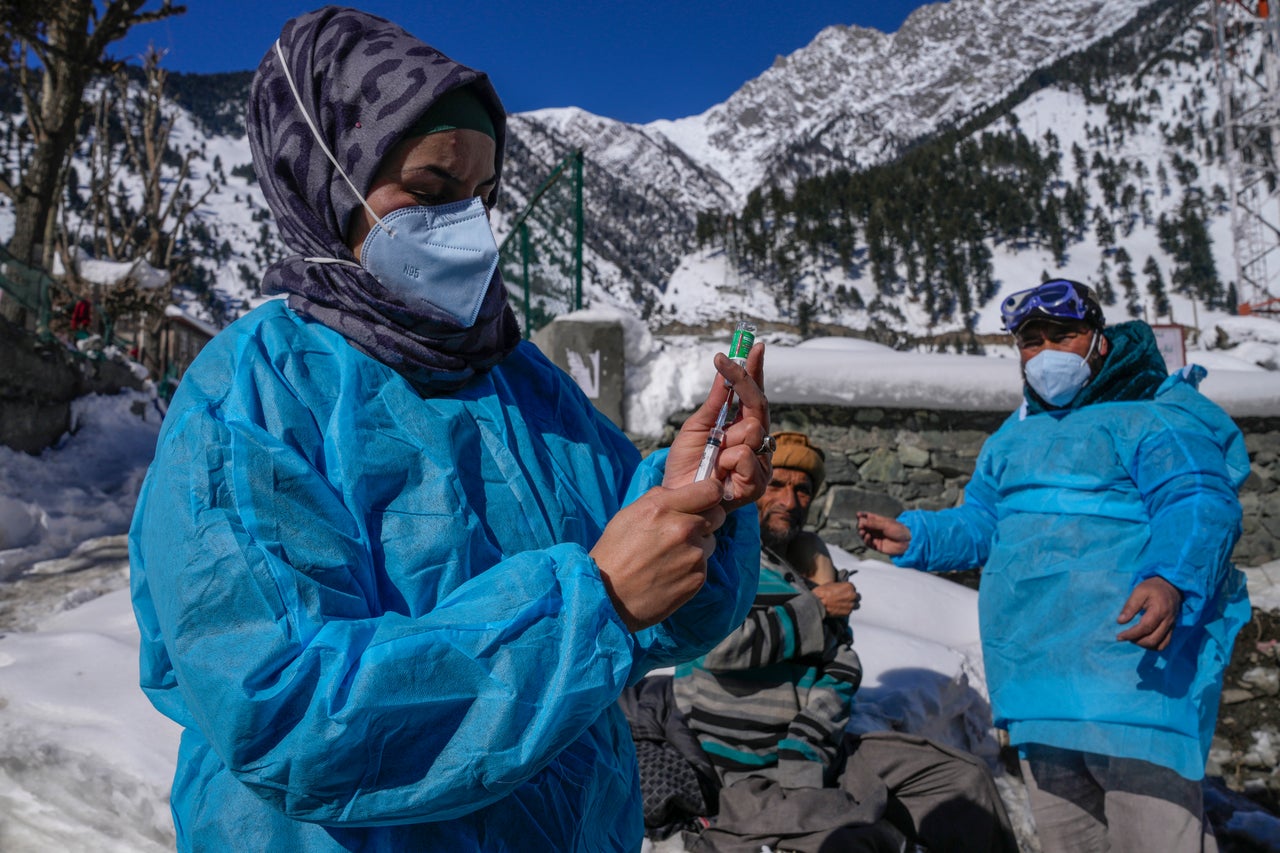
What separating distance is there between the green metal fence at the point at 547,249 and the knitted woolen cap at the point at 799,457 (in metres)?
2.96

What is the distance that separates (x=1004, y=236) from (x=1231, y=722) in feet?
169

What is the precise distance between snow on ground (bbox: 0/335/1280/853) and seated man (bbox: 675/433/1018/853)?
29 cm

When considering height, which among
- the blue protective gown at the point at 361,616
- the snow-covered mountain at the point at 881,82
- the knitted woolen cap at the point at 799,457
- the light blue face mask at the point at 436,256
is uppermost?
the snow-covered mountain at the point at 881,82

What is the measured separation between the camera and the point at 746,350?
0.97 meters

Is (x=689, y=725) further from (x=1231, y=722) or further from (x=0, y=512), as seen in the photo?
(x=0, y=512)

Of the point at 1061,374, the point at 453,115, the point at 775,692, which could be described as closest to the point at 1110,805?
the point at 775,692

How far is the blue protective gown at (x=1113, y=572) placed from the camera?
79.0 inches

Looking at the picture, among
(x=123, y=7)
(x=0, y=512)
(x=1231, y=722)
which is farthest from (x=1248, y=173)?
(x=0, y=512)

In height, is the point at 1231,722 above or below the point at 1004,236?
below

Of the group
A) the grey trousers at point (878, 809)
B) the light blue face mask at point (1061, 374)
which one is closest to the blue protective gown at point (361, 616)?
the grey trousers at point (878, 809)

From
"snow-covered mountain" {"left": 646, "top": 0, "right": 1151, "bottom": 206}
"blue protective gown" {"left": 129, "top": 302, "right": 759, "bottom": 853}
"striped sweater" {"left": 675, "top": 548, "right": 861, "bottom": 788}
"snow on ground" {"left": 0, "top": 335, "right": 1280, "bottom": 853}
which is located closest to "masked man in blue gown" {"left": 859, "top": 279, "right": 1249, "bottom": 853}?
"striped sweater" {"left": 675, "top": 548, "right": 861, "bottom": 788}

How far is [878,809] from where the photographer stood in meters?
2.24

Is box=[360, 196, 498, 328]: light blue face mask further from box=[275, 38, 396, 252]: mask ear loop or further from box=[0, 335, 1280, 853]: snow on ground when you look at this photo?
box=[0, 335, 1280, 853]: snow on ground

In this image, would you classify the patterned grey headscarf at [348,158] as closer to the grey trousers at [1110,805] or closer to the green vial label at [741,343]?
the green vial label at [741,343]
